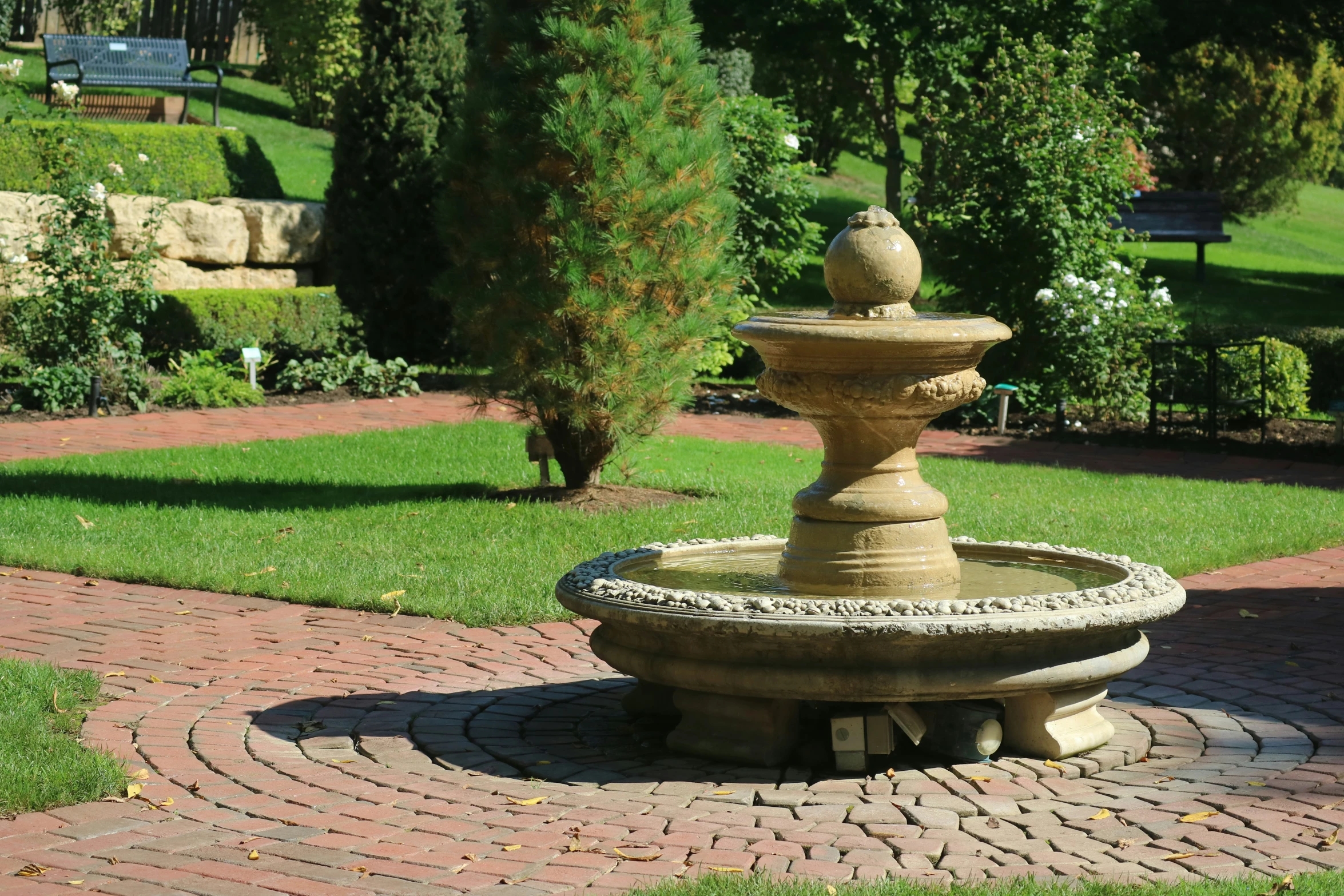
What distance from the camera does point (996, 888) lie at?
3.70m

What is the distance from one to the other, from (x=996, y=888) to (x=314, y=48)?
79.4 feet

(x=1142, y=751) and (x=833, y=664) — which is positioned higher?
(x=833, y=664)

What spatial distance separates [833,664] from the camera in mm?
4676

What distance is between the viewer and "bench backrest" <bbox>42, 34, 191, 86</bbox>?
20438 millimetres

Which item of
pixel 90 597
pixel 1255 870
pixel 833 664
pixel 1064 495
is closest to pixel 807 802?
pixel 833 664

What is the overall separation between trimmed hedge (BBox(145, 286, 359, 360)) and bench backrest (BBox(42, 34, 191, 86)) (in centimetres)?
611

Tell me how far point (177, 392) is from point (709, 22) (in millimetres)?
12762

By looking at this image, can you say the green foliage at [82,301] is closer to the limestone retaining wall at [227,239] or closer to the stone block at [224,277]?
the limestone retaining wall at [227,239]

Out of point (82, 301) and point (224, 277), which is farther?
point (224, 277)

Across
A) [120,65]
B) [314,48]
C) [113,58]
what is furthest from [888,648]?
[314,48]

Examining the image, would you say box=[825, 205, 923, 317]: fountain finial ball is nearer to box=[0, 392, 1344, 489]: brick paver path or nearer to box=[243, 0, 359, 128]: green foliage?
box=[0, 392, 1344, 489]: brick paver path

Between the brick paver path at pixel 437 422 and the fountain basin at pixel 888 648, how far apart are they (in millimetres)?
7297

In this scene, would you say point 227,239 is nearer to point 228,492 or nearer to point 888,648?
point 228,492

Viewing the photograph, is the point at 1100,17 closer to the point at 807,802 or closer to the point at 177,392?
the point at 177,392
